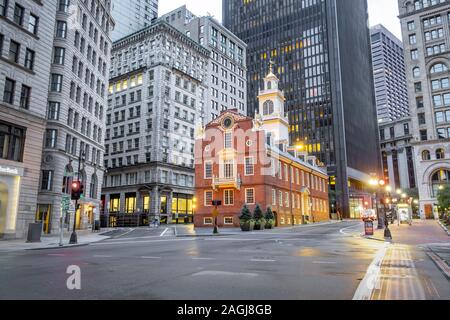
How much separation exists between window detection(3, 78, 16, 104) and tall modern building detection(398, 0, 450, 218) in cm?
7875

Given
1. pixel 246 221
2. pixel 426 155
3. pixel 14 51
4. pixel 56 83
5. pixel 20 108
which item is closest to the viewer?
pixel 20 108

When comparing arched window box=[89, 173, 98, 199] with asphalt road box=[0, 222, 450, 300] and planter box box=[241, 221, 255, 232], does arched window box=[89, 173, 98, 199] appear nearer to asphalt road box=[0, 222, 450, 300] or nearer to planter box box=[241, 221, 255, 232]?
planter box box=[241, 221, 255, 232]

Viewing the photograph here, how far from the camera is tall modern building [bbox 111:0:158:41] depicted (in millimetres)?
103500

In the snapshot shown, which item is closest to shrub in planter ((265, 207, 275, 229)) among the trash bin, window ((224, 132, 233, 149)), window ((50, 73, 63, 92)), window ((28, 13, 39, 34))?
window ((224, 132, 233, 149))

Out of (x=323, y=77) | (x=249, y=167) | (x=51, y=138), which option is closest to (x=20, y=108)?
(x=51, y=138)

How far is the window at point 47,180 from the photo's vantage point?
3941 cm

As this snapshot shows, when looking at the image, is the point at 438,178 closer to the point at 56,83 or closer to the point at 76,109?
the point at 76,109

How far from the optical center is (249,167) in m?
51.0

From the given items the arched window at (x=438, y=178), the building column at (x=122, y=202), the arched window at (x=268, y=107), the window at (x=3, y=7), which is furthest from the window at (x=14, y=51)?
the arched window at (x=438, y=178)

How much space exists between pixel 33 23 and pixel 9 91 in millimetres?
7475

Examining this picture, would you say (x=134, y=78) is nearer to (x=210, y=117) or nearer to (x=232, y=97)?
(x=210, y=117)

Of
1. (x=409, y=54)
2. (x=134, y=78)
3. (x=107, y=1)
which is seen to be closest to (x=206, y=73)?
(x=134, y=78)

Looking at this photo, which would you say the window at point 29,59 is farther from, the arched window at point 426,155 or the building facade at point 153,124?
the arched window at point 426,155

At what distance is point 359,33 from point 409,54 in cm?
6648
